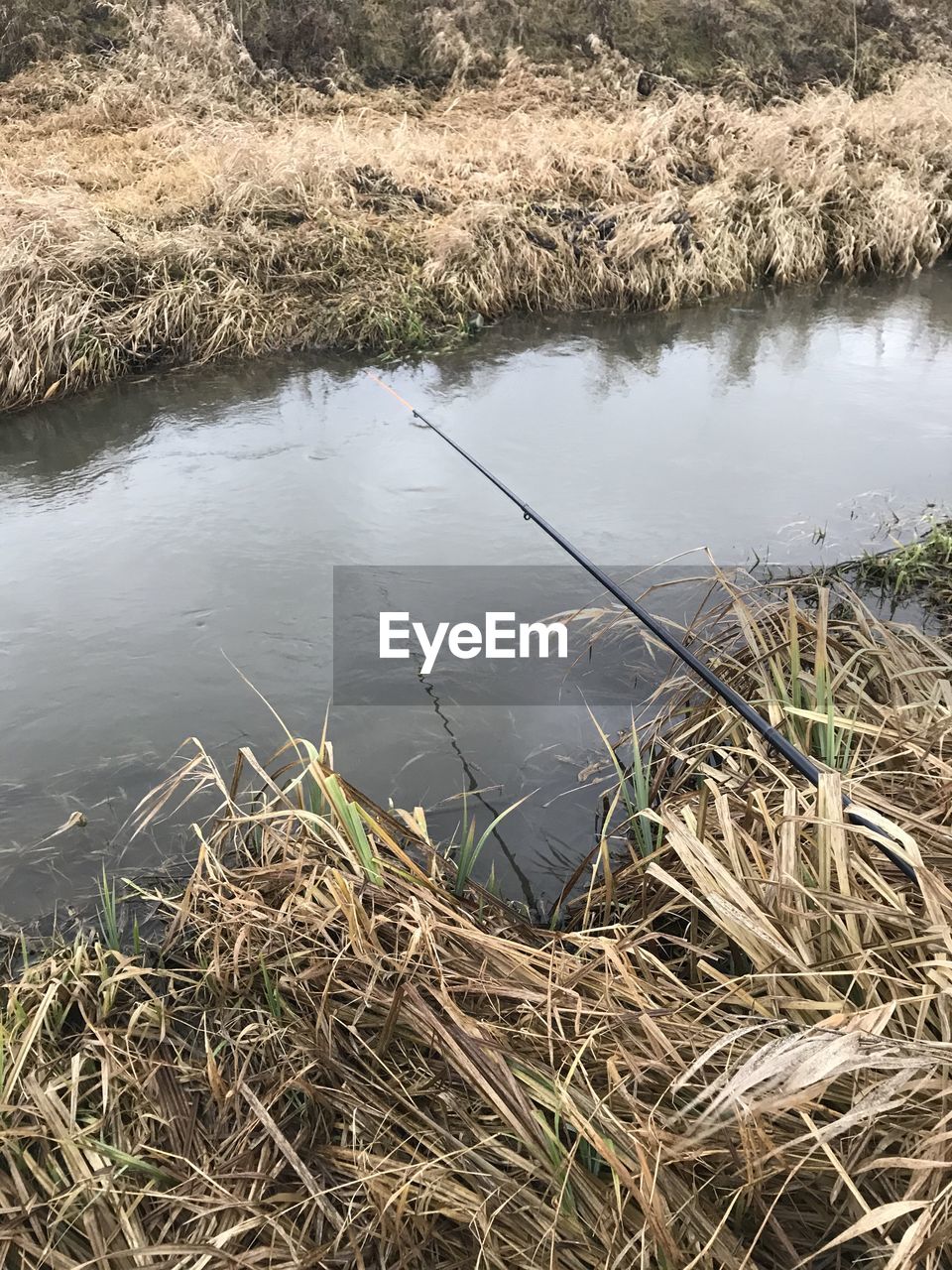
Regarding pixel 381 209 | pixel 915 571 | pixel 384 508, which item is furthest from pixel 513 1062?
pixel 381 209

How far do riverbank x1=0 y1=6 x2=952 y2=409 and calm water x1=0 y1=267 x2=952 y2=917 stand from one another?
32 cm

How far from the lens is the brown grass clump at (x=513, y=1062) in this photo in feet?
4.18

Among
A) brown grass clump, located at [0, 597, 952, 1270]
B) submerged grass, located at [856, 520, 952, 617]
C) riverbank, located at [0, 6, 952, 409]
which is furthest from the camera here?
riverbank, located at [0, 6, 952, 409]

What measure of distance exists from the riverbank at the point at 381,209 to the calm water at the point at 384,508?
321mm

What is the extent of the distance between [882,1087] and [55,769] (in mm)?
2374

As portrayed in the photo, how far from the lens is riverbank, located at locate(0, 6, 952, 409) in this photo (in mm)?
5527

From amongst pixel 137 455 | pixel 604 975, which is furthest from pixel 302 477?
pixel 604 975

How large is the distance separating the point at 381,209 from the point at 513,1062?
6.60 m

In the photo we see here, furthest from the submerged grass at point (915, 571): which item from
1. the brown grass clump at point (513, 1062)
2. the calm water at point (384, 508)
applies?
the brown grass clump at point (513, 1062)

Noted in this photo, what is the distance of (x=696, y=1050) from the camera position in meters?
1.47

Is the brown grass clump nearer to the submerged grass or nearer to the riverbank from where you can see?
the submerged grass

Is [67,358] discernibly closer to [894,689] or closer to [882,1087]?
[894,689]

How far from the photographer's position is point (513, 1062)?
1546mm

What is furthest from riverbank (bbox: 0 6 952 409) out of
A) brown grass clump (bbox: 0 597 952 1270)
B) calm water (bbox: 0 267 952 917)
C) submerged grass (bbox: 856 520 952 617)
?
brown grass clump (bbox: 0 597 952 1270)
